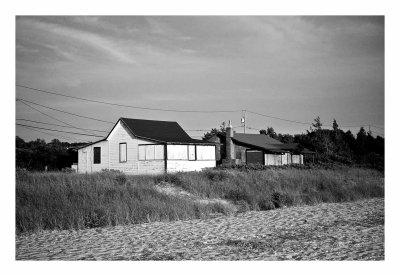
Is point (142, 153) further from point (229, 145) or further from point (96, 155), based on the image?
point (229, 145)

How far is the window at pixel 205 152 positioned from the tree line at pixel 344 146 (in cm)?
302

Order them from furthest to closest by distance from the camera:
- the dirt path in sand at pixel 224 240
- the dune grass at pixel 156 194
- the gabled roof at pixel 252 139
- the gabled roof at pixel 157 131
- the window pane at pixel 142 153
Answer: the gabled roof at pixel 252 139
the gabled roof at pixel 157 131
the window pane at pixel 142 153
the dune grass at pixel 156 194
the dirt path in sand at pixel 224 240

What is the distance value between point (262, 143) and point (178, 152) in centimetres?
1159

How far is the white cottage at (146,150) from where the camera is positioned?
19.1 meters

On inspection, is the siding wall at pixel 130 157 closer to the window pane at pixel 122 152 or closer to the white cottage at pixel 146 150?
the white cottage at pixel 146 150

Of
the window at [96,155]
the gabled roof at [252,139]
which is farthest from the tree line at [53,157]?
the gabled roof at [252,139]

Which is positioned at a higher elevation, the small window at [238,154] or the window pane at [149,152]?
the window pane at [149,152]

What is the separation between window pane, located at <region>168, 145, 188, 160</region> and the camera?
1920cm

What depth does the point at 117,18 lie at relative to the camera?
7.06 meters

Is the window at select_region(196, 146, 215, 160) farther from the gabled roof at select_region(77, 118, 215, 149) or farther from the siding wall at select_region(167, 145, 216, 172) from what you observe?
the gabled roof at select_region(77, 118, 215, 149)

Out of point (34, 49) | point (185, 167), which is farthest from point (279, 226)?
point (185, 167)

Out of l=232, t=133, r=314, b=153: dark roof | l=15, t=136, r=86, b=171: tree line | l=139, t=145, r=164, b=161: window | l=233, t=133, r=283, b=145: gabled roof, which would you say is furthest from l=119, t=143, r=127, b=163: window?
l=233, t=133, r=283, b=145: gabled roof

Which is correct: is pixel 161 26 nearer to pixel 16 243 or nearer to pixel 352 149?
pixel 16 243

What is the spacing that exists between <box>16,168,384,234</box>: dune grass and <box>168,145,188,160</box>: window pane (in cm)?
485
